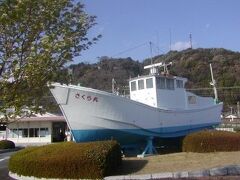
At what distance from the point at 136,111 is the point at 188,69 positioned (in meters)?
87.7

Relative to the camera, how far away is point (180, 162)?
18.2 metres

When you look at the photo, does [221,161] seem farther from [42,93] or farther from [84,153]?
[42,93]

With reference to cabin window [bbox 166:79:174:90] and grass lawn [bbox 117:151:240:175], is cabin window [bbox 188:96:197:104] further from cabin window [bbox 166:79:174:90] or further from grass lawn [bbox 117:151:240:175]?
grass lawn [bbox 117:151:240:175]

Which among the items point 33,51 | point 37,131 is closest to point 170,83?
point 33,51

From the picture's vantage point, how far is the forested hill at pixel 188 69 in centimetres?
8462

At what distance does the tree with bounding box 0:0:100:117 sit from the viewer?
7.84 meters

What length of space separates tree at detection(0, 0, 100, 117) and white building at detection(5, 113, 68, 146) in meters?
48.8

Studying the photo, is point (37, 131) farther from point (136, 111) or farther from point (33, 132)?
point (136, 111)

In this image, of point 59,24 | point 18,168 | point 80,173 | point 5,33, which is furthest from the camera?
point 18,168

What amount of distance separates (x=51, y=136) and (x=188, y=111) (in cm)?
3360

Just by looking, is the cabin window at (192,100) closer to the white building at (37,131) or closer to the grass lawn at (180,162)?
the grass lawn at (180,162)

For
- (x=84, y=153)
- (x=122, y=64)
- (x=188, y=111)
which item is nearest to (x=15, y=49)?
(x=84, y=153)

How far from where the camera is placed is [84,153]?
1573 cm

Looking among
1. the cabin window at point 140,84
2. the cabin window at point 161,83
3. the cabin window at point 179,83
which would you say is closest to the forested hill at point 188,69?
the cabin window at point 179,83
